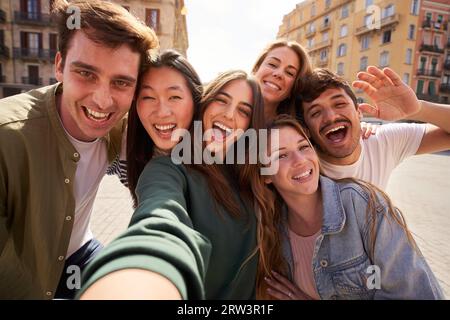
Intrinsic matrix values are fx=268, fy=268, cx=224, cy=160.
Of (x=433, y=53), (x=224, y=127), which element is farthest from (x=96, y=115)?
(x=433, y=53)

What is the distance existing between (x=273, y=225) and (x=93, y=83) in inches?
61.9

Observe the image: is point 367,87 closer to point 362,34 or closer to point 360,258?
point 360,258

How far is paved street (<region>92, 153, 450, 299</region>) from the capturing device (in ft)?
14.0

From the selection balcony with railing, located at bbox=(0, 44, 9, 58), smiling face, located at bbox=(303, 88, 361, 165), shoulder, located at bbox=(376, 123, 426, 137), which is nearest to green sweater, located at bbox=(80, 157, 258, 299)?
smiling face, located at bbox=(303, 88, 361, 165)

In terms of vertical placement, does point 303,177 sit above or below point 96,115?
below

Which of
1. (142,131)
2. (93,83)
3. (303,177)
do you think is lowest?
(303,177)

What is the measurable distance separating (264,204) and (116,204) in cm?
509

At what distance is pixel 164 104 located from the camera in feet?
6.42

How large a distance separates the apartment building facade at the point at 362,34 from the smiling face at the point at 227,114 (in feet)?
84.4

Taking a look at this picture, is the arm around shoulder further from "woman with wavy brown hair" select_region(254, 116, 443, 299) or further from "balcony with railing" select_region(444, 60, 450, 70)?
"balcony with railing" select_region(444, 60, 450, 70)

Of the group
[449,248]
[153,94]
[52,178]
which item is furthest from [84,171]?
[449,248]

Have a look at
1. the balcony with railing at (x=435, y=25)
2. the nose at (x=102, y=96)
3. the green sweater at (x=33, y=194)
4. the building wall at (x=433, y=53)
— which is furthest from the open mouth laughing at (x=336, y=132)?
the balcony with railing at (x=435, y=25)

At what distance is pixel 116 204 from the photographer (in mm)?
5977
